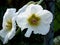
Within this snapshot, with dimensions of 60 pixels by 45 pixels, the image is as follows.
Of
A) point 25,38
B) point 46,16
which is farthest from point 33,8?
point 25,38

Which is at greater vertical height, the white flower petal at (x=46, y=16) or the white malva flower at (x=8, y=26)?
the white flower petal at (x=46, y=16)

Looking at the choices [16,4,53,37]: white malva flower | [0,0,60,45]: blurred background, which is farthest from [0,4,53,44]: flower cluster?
[0,0,60,45]: blurred background

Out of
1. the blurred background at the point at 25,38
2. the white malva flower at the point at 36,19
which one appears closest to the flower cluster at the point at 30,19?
the white malva flower at the point at 36,19

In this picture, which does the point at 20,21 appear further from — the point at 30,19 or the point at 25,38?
the point at 25,38

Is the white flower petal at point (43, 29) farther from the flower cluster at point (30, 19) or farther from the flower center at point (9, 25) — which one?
the flower center at point (9, 25)

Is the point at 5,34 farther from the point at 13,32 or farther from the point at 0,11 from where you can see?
the point at 0,11

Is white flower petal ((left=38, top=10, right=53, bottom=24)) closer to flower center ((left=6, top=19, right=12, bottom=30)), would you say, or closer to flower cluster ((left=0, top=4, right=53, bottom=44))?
flower cluster ((left=0, top=4, right=53, bottom=44))
